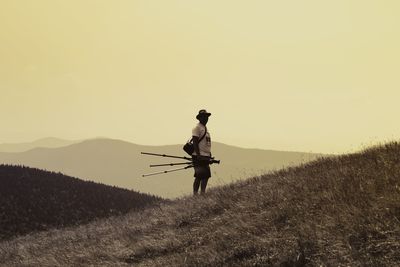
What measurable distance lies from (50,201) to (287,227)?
24162mm

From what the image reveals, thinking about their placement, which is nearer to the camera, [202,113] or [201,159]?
[201,159]

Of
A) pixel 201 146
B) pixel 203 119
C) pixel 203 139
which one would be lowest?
pixel 201 146

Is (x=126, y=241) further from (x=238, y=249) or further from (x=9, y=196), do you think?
(x=9, y=196)

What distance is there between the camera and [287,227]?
7488 mm

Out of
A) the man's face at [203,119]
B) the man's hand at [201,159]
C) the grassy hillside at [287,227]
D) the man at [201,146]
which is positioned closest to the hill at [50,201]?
the man at [201,146]

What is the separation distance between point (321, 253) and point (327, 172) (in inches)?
166

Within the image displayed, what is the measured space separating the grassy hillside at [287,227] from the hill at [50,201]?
42.4 ft

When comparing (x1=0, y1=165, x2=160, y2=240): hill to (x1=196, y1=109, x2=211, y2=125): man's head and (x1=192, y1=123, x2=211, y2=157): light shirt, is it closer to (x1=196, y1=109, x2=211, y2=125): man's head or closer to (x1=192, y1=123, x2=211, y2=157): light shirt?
(x1=192, y1=123, x2=211, y2=157): light shirt

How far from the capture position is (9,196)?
28531 millimetres

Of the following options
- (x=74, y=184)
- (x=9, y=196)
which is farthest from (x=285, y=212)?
(x=74, y=184)

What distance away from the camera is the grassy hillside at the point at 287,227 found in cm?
607

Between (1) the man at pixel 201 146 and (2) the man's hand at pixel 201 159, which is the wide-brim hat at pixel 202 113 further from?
(2) the man's hand at pixel 201 159

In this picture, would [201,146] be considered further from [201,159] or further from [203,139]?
[201,159]

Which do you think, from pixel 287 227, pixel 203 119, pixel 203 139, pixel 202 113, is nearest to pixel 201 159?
pixel 203 139
